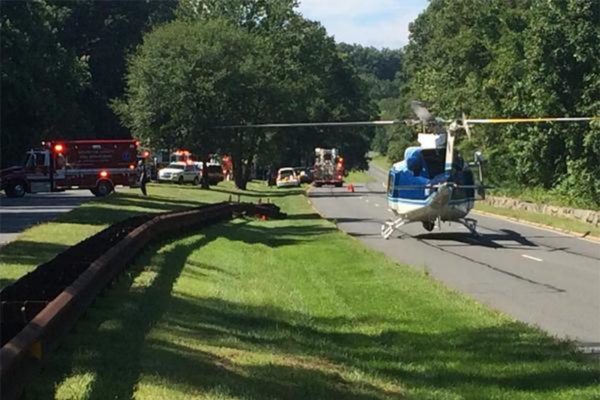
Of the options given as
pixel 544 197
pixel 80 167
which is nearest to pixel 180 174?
pixel 80 167

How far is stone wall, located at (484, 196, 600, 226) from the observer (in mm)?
39750

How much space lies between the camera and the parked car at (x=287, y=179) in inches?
3853

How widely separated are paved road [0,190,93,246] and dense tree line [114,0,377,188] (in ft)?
23.4

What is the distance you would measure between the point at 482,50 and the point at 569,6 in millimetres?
23154

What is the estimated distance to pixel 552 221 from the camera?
41281mm

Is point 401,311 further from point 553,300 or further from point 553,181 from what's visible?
point 553,181

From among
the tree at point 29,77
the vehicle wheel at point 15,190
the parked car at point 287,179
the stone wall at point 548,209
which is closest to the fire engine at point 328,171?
the parked car at point 287,179

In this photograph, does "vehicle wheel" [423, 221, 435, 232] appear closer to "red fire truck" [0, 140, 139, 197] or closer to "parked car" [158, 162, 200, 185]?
"red fire truck" [0, 140, 139, 197]

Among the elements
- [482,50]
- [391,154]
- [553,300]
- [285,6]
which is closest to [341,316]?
[553,300]

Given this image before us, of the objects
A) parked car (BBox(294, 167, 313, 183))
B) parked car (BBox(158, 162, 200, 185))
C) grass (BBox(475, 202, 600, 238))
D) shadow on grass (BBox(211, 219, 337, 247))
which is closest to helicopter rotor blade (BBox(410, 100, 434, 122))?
shadow on grass (BBox(211, 219, 337, 247))

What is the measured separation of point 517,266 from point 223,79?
40600mm

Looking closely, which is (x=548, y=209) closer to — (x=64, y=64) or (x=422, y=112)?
(x=422, y=112)

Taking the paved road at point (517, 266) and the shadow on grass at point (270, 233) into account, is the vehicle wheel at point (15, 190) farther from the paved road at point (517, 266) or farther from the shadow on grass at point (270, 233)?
the paved road at point (517, 266)

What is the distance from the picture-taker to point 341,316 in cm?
1506
